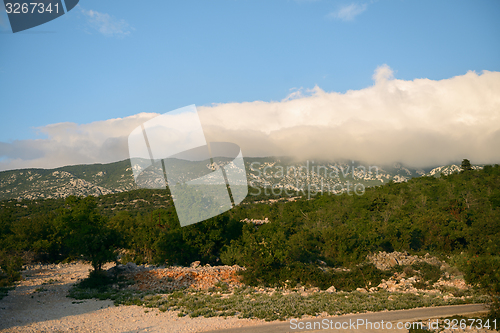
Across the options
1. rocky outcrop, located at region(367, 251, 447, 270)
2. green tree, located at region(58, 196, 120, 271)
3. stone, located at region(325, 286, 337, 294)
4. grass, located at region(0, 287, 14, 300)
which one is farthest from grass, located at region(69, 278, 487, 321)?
rocky outcrop, located at region(367, 251, 447, 270)

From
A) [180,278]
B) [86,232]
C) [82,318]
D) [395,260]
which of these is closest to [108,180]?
[86,232]

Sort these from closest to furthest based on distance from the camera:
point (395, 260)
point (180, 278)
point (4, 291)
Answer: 1. point (4, 291)
2. point (180, 278)
3. point (395, 260)

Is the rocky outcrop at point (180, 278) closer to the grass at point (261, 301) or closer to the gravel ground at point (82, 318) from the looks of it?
the grass at point (261, 301)

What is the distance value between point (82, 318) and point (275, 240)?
37.7 feet

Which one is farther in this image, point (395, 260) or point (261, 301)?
point (395, 260)

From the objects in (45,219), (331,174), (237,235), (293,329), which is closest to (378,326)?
(293,329)

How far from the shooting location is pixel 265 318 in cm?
1129

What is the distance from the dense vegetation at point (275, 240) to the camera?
17.4m

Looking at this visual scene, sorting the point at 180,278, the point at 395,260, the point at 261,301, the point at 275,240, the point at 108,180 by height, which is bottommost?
the point at 395,260

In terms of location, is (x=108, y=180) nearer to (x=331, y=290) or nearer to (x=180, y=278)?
(x=180, y=278)

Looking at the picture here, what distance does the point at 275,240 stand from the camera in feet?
64.9

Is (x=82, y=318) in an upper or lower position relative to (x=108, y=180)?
lower

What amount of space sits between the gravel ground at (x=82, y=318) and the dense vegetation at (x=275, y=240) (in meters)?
3.39

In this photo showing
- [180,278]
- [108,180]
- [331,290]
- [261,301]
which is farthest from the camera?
[108,180]
